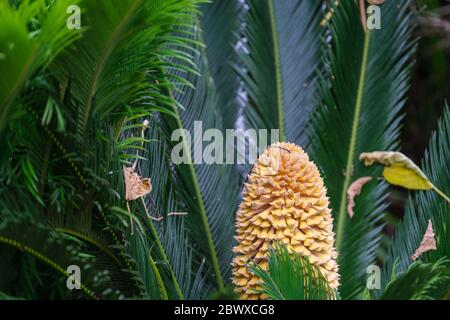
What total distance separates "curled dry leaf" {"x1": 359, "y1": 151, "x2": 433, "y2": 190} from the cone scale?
29cm

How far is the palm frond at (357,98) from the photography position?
96.8 inches

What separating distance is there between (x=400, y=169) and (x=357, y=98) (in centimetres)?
97

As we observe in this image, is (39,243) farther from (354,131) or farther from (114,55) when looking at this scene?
(354,131)

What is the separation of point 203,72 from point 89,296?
3.75 feet

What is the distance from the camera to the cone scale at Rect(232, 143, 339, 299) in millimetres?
1814

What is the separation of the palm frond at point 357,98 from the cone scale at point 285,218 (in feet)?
1.99

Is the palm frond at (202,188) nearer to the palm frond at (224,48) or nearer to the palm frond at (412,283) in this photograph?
the palm frond at (224,48)

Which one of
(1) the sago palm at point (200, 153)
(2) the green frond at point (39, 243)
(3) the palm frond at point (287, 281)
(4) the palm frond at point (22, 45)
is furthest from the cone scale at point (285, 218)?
(4) the palm frond at point (22, 45)

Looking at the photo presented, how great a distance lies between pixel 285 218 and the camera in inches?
72.1

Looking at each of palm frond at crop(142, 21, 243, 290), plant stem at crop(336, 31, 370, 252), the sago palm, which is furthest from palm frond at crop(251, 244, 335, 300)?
plant stem at crop(336, 31, 370, 252)

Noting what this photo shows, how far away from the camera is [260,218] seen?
6.04 ft

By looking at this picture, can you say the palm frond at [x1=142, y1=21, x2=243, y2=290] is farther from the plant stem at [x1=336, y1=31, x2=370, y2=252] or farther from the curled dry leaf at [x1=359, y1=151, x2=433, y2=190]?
the curled dry leaf at [x1=359, y1=151, x2=433, y2=190]
